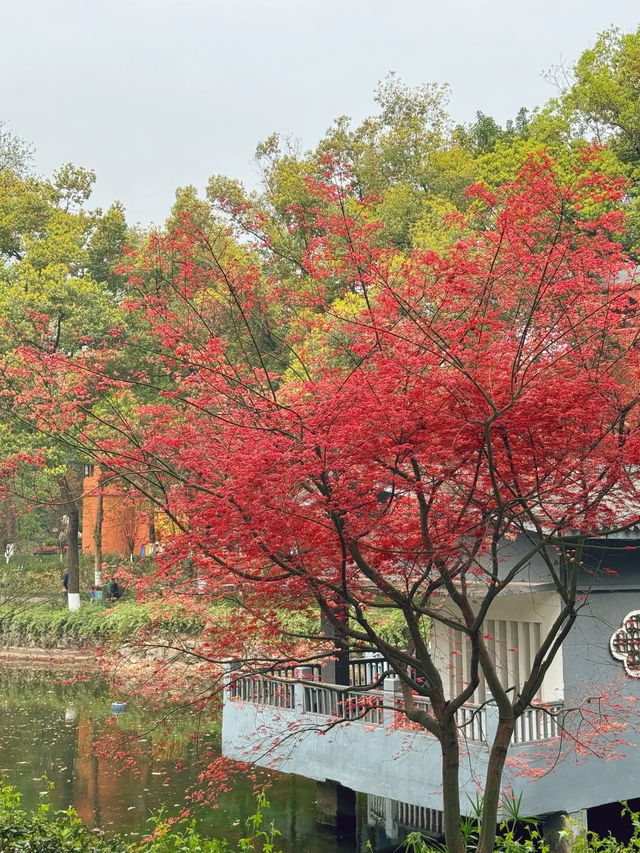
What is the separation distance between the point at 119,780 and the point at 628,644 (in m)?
8.93

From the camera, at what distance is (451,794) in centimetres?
750

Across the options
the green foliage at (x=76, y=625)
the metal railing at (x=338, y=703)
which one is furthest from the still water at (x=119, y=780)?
the green foliage at (x=76, y=625)

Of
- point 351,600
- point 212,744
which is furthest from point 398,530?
point 212,744

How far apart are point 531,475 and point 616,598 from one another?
4.45 m

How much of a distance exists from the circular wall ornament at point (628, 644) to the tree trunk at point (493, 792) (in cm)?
408

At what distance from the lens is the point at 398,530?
7.90 metres

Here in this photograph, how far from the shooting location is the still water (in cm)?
1359

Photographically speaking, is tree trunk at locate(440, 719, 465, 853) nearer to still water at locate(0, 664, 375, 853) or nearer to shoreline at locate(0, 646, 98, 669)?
still water at locate(0, 664, 375, 853)

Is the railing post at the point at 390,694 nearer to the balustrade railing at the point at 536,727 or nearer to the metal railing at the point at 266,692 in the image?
the balustrade railing at the point at 536,727

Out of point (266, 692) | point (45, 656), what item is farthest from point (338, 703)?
point (45, 656)

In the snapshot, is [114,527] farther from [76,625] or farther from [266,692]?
[266,692]

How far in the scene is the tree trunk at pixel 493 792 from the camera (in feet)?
24.4

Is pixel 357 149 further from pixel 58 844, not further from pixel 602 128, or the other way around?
pixel 58 844

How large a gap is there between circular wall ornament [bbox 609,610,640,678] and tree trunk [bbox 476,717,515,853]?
408 centimetres
